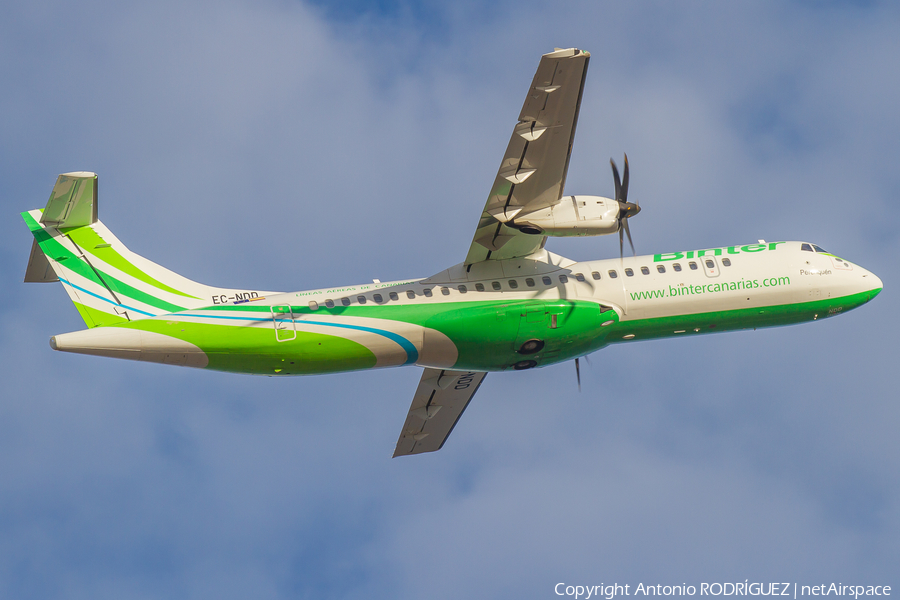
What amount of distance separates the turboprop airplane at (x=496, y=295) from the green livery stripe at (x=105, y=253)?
32 millimetres

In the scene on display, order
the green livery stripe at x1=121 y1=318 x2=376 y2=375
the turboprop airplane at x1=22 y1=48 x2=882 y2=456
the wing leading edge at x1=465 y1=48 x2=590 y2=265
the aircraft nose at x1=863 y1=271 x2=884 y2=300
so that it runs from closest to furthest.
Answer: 1. the wing leading edge at x1=465 y1=48 x2=590 y2=265
2. the turboprop airplane at x1=22 y1=48 x2=882 y2=456
3. the green livery stripe at x1=121 y1=318 x2=376 y2=375
4. the aircraft nose at x1=863 y1=271 x2=884 y2=300

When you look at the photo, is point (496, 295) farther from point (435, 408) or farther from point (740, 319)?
point (740, 319)

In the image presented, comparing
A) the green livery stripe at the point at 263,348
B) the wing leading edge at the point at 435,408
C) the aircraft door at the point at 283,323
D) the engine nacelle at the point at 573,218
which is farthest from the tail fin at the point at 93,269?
the engine nacelle at the point at 573,218

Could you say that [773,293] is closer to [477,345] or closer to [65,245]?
[477,345]

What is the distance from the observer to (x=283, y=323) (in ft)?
84.8

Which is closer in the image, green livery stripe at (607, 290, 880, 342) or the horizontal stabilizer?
the horizontal stabilizer

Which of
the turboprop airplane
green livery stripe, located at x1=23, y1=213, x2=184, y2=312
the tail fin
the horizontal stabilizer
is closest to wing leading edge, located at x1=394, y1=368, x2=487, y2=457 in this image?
the turboprop airplane

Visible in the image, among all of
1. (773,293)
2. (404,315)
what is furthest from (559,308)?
(773,293)

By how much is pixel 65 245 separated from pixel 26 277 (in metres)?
1.29

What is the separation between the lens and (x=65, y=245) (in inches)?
1011

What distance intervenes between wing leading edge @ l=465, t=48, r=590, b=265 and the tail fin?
6598 mm

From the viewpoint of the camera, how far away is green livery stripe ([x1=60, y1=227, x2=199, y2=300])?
25.8 meters

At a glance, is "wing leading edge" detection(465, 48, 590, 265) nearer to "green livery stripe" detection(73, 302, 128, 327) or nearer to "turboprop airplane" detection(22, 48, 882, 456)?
"turboprop airplane" detection(22, 48, 882, 456)

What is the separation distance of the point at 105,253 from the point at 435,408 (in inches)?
466
